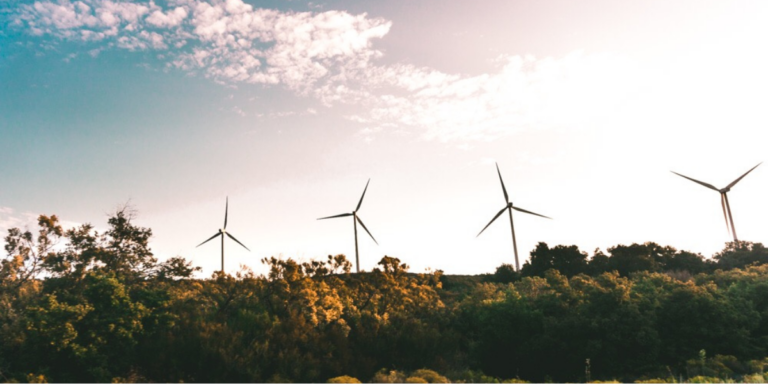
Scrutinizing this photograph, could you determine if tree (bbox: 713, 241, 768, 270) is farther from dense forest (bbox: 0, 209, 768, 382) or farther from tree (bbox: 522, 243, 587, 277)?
dense forest (bbox: 0, 209, 768, 382)

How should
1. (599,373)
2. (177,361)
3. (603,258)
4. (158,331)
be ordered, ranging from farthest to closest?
(603,258) → (599,373) → (158,331) → (177,361)

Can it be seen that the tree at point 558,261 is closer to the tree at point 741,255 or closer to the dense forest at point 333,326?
the tree at point 741,255

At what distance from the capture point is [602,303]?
38344mm

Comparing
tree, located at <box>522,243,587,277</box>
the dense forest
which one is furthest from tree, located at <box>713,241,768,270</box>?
the dense forest

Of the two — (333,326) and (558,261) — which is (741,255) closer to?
(558,261)

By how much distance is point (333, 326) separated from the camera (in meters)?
36.5

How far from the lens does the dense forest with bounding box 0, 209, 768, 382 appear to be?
30859 millimetres

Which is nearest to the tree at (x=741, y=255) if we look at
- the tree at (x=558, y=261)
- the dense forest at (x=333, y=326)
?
the tree at (x=558, y=261)

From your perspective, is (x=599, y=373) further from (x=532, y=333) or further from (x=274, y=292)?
(x=274, y=292)

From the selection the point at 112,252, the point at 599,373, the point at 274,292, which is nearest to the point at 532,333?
the point at 599,373

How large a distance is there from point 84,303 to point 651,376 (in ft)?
141

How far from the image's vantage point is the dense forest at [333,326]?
30.9 m

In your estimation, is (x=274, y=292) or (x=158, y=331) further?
(x=274, y=292)

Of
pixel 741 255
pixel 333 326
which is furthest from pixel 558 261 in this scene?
pixel 333 326
